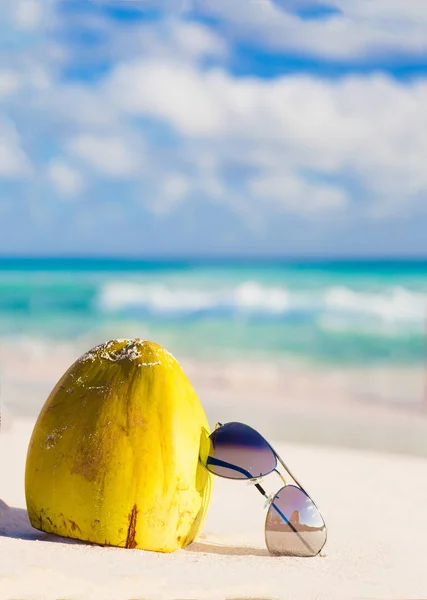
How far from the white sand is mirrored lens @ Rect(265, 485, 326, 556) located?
0.06 meters

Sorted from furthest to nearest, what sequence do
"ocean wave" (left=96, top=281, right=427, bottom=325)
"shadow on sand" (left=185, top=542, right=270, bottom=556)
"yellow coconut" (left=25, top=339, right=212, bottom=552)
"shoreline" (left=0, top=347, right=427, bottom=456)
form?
"ocean wave" (left=96, top=281, right=427, bottom=325), "shoreline" (left=0, top=347, right=427, bottom=456), "shadow on sand" (left=185, top=542, right=270, bottom=556), "yellow coconut" (left=25, top=339, right=212, bottom=552)

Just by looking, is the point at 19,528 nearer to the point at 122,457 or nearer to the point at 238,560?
the point at 122,457

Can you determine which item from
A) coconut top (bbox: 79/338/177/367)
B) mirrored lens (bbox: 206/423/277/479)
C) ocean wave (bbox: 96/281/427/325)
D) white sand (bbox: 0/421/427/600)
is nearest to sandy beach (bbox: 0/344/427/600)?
white sand (bbox: 0/421/427/600)

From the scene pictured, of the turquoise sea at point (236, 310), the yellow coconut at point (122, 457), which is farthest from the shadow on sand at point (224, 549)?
the turquoise sea at point (236, 310)

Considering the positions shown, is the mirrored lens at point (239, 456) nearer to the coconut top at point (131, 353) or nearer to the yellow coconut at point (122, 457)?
the yellow coconut at point (122, 457)

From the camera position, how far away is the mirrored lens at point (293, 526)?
3.02 m

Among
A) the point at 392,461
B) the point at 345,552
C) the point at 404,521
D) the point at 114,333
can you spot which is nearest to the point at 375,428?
the point at 392,461

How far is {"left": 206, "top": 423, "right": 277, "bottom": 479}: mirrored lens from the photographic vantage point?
9.74 feet

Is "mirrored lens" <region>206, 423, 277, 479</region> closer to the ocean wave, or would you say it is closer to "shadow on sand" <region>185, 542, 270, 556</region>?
"shadow on sand" <region>185, 542, 270, 556</region>

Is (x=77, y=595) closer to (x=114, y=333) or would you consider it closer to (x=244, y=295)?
(x=114, y=333)

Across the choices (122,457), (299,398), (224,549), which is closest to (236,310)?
(299,398)

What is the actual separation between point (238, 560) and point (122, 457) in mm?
580

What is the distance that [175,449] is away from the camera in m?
2.87

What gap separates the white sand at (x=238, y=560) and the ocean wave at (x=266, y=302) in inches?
577
